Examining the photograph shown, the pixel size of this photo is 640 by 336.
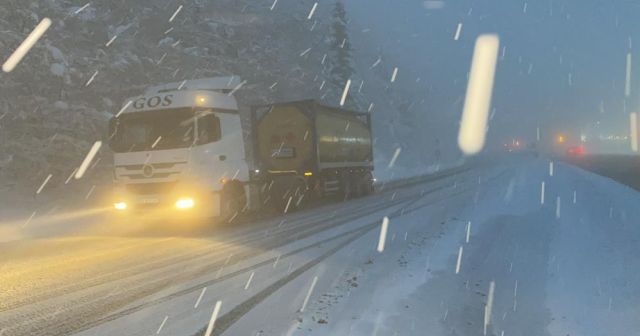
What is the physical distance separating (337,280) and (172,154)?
6.03 m

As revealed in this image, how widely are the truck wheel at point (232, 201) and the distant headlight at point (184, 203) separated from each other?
124cm

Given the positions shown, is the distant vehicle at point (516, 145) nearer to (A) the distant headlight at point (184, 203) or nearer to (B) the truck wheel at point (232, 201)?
(B) the truck wheel at point (232, 201)

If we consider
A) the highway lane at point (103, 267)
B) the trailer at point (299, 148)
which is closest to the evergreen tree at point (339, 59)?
the trailer at point (299, 148)

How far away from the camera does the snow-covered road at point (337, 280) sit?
5.54 metres

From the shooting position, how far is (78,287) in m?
6.82

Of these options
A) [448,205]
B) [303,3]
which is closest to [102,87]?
[448,205]

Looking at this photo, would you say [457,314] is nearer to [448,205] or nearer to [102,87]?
[448,205]

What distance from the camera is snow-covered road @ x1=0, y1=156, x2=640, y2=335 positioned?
5.54 metres

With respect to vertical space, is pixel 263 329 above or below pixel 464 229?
above

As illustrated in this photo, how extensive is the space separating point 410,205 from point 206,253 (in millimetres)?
9451

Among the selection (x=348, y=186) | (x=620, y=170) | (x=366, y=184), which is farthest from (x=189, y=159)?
(x=620, y=170)

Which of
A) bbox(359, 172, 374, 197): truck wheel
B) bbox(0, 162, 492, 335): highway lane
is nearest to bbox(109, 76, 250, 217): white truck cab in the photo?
bbox(0, 162, 492, 335): highway lane

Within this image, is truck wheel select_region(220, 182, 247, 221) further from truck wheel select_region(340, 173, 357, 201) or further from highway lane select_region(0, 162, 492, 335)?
truck wheel select_region(340, 173, 357, 201)

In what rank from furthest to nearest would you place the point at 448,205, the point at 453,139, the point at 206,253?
the point at 453,139
the point at 448,205
the point at 206,253
